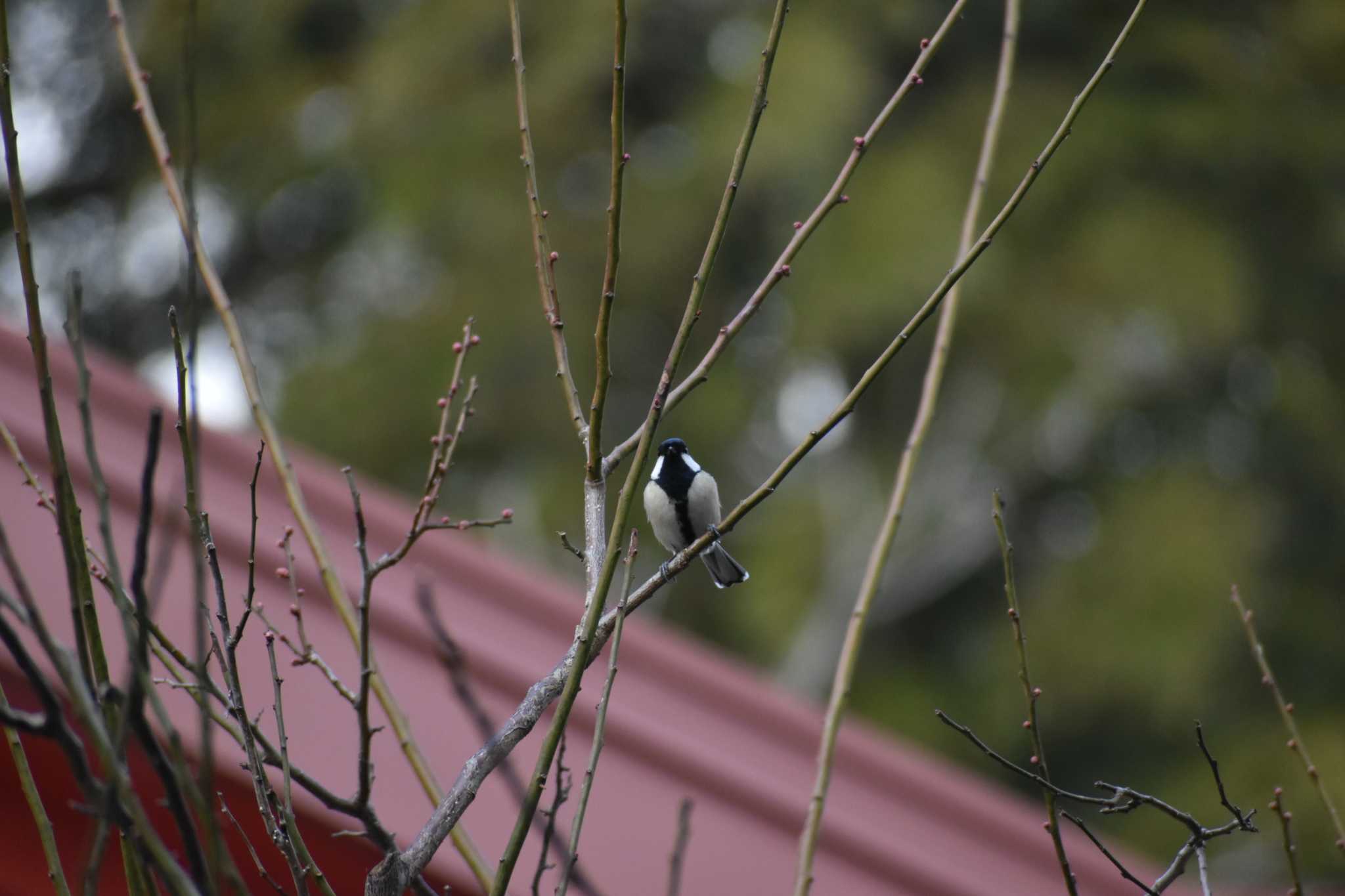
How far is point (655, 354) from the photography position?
27.2 feet

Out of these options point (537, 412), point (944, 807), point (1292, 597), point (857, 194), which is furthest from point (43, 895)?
point (1292, 597)

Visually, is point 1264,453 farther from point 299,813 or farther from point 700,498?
point 299,813

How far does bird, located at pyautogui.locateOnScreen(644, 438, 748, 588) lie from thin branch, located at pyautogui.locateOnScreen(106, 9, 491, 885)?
1268 millimetres

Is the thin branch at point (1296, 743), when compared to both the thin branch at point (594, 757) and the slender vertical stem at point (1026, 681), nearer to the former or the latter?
the slender vertical stem at point (1026, 681)

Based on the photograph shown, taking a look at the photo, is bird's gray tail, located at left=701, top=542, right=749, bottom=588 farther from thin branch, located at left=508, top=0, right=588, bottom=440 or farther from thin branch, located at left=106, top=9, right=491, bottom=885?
thin branch, located at left=106, top=9, right=491, bottom=885

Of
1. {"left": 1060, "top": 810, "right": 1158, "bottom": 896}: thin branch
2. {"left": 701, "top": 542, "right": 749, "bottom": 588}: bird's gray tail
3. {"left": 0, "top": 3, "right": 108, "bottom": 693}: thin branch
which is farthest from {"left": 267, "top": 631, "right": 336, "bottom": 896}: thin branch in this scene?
{"left": 701, "top": 542, "right": 749, "bottom": 588}: bird's gray tail

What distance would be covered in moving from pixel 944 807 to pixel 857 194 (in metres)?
5.62

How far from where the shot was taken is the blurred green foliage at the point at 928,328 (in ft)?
24.0

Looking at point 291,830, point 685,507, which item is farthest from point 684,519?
point 291,830

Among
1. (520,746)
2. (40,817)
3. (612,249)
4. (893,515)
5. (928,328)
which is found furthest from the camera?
(928,328)

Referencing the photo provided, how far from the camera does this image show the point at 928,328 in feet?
25.3

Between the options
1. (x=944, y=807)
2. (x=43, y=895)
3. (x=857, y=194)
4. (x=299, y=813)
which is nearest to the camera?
(x=299, y=813)

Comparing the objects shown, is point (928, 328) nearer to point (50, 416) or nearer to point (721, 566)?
point (721, 566)

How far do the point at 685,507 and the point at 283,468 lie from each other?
54.0 inches
